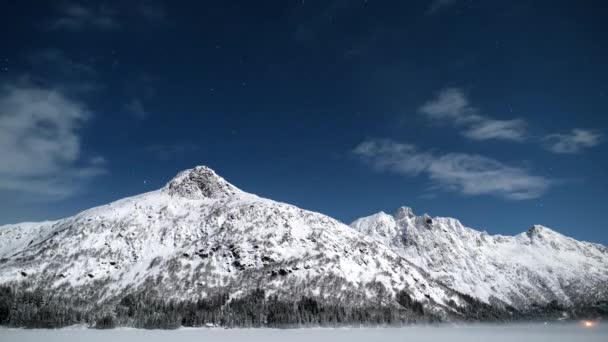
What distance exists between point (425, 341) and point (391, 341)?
43.3 ft

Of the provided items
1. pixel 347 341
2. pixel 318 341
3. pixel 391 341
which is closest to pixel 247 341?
pixel 318 341

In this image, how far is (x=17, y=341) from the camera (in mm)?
124250

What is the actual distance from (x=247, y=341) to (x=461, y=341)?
6378 centimetres

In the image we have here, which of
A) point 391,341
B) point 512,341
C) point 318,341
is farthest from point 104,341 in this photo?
point 512,341

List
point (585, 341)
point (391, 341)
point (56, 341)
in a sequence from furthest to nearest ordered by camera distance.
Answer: point (56, 341) → point (391, 341) → point (585, 341)

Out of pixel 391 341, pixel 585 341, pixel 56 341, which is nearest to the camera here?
pixel 585 341

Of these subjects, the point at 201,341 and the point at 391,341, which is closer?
the point at 391,341

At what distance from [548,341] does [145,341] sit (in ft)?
389

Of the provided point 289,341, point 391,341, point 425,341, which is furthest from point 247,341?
point 425,341

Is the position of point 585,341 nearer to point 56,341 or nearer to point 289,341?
point 289,341

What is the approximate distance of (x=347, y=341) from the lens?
126438 mm

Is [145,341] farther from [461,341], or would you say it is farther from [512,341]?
[512,341]

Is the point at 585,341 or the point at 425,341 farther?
the point at 425,341

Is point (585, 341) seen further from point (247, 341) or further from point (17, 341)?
point (17, 341)
